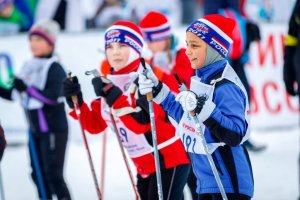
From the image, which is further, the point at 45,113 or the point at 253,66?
the point at 253,66

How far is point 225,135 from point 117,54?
1440mm

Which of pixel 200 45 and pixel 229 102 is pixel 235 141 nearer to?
pixel 229 102

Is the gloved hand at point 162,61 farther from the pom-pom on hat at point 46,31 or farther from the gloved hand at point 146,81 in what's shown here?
the gloved hand at point 146,81

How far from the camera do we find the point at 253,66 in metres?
10.9

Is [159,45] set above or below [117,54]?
below

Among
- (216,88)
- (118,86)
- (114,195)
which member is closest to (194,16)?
(114,195)

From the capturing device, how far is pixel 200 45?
177 inches

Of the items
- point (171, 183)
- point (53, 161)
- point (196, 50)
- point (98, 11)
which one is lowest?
point (98, 11)

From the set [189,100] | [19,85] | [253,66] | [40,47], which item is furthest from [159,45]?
[253,66]

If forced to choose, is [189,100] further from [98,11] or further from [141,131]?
[98,11]

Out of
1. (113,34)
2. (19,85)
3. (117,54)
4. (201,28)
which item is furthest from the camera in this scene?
(19,85)

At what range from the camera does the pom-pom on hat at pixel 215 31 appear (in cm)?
452

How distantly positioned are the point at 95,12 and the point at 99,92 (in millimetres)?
7069

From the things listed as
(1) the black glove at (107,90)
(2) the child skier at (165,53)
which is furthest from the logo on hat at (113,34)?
(2) the child skier at (165,53)
